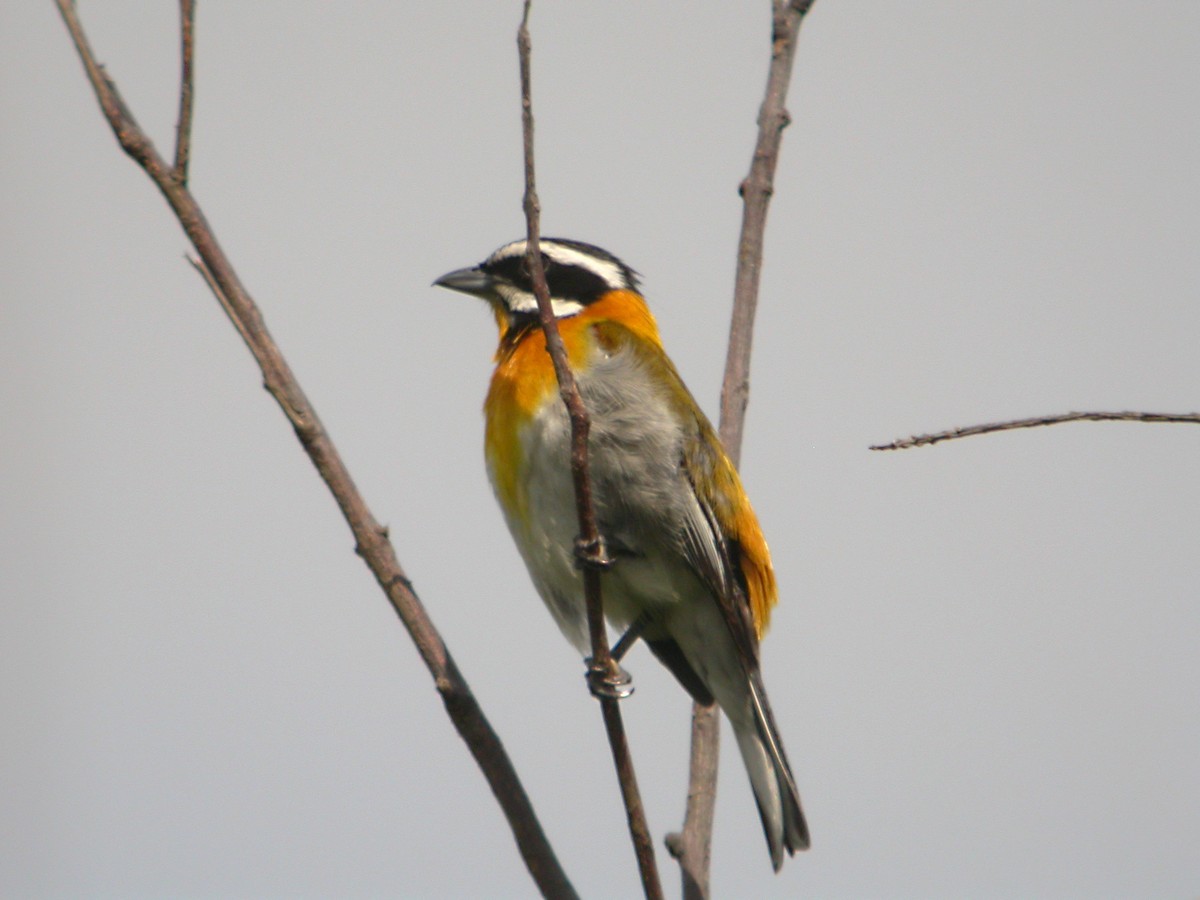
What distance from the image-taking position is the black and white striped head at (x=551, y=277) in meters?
5.70

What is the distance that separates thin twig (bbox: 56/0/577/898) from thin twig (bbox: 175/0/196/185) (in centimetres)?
4

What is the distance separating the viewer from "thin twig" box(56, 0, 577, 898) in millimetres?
3002

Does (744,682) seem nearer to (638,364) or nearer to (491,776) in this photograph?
(638,364)

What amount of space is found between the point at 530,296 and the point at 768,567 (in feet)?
5.20

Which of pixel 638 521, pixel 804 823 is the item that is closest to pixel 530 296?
pixel 638 521

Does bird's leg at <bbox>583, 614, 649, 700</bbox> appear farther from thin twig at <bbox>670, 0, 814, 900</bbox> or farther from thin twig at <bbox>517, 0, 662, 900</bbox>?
thin twig at <bbox>670, 0, 814, 900</bbox>

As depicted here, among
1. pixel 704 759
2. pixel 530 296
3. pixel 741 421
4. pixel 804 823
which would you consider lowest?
pixel 804 823

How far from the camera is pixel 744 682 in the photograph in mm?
5137

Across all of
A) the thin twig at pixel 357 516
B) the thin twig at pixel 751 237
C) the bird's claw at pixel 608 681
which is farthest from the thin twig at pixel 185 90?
the thin twig at pixel 751 237

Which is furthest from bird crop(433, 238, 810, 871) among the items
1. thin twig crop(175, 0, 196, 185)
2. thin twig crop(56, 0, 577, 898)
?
thin twig crop(175, 0, 196, 185)

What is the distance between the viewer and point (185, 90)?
299cm

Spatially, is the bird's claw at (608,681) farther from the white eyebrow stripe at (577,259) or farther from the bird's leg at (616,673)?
the white eyebrow stripe at (577,259)

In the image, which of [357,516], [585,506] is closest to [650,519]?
[585,506]

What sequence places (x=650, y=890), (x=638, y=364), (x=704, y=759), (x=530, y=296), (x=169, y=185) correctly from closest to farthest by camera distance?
(x=169, y=185) → (x=650, y=890) → (x=704, y=759) → (x=638, y=364) → (x=530, y=296)
